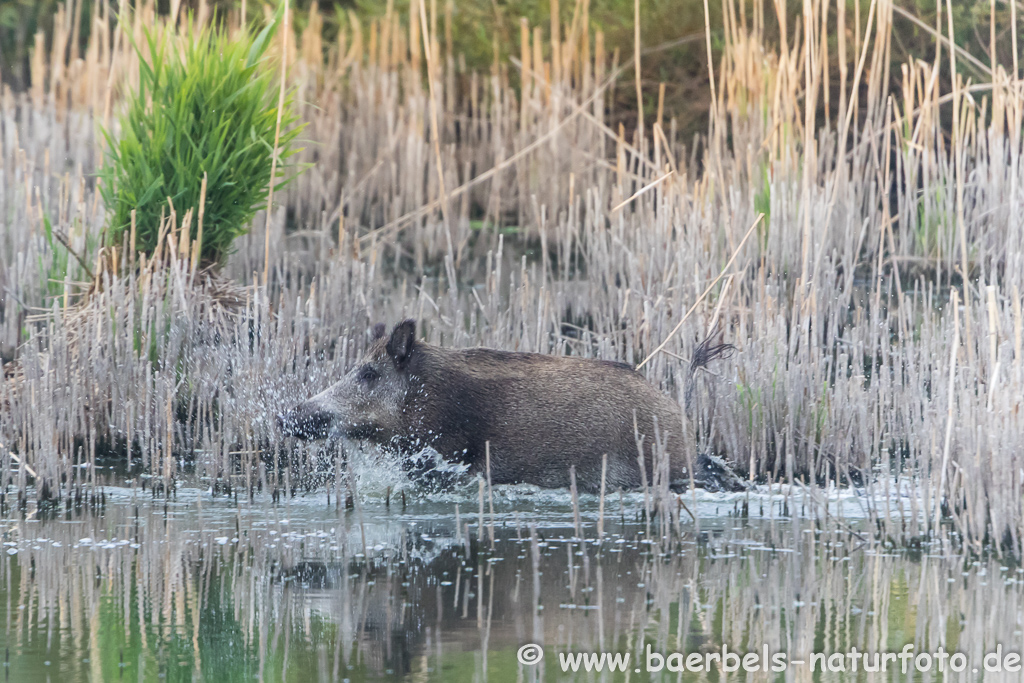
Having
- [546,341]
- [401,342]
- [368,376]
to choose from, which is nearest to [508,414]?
[401,342]

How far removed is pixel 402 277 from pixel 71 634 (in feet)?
21.3

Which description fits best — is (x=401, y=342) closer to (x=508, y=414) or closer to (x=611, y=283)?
(x=508, y=414)

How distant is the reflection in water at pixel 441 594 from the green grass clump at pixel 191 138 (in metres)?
3.00

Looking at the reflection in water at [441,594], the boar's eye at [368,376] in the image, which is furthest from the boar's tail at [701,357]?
the boar's eye at [368,376]

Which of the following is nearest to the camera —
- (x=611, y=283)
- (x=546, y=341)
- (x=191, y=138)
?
(x=546, y=341)

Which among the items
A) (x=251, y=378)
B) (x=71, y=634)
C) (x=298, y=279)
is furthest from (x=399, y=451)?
(x=298, y=279)

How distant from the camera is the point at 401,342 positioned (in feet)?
20.0

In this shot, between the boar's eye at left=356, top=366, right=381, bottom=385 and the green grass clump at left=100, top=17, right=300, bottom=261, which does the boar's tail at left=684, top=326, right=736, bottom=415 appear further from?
the green grass clump at left=100, top=17, right=300, bottom=261

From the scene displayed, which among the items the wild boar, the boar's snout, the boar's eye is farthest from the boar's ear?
the boar's snout

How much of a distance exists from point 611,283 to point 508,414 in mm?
2797

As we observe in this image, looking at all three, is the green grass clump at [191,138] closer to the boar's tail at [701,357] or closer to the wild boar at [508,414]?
the wild boar at [508,414]

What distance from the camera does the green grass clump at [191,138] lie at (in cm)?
805

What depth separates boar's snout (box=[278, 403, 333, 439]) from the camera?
6055 millimetres

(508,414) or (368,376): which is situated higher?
(368,376)
